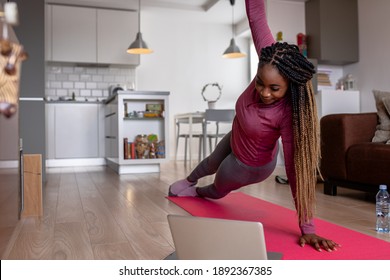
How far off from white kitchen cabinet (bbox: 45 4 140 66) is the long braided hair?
5238 millimetres

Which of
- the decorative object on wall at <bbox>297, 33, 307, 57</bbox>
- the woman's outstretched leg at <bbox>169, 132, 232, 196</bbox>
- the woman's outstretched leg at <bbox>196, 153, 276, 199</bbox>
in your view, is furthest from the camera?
the decorative object on wall at <bbox>297, 33, 307, 57</bbox>

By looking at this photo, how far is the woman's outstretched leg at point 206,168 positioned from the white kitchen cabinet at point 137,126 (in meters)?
1.77

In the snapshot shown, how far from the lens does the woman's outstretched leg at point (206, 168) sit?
2.27 m

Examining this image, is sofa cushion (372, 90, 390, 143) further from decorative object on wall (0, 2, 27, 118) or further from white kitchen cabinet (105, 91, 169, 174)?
decorative object on wall (0, 2, 27, 118)

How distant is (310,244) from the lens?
158 cm

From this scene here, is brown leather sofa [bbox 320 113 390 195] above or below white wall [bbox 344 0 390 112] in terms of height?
below

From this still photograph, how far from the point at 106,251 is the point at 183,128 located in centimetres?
550

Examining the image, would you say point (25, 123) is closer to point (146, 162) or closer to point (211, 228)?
point (146, 162)

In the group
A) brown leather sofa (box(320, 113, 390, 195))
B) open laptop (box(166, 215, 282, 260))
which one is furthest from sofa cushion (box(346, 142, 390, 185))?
open laptop (box(166, 215, 282, 260))

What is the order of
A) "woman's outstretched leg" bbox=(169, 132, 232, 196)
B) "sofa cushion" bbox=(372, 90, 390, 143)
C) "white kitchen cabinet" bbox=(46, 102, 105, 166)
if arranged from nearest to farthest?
"woman's outstretched leg" bbox=(169, 132, 232, 196), "sofa cushion" bbox=(372, 90, 390, 143), "white kitchen cabinet" bbox=(46, 102, 105, 166)

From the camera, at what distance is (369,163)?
2.62 metres

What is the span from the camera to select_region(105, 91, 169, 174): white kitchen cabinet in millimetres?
4504

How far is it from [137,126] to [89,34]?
2.41 metres

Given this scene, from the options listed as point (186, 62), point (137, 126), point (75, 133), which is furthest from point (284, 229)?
point (186, 62)
